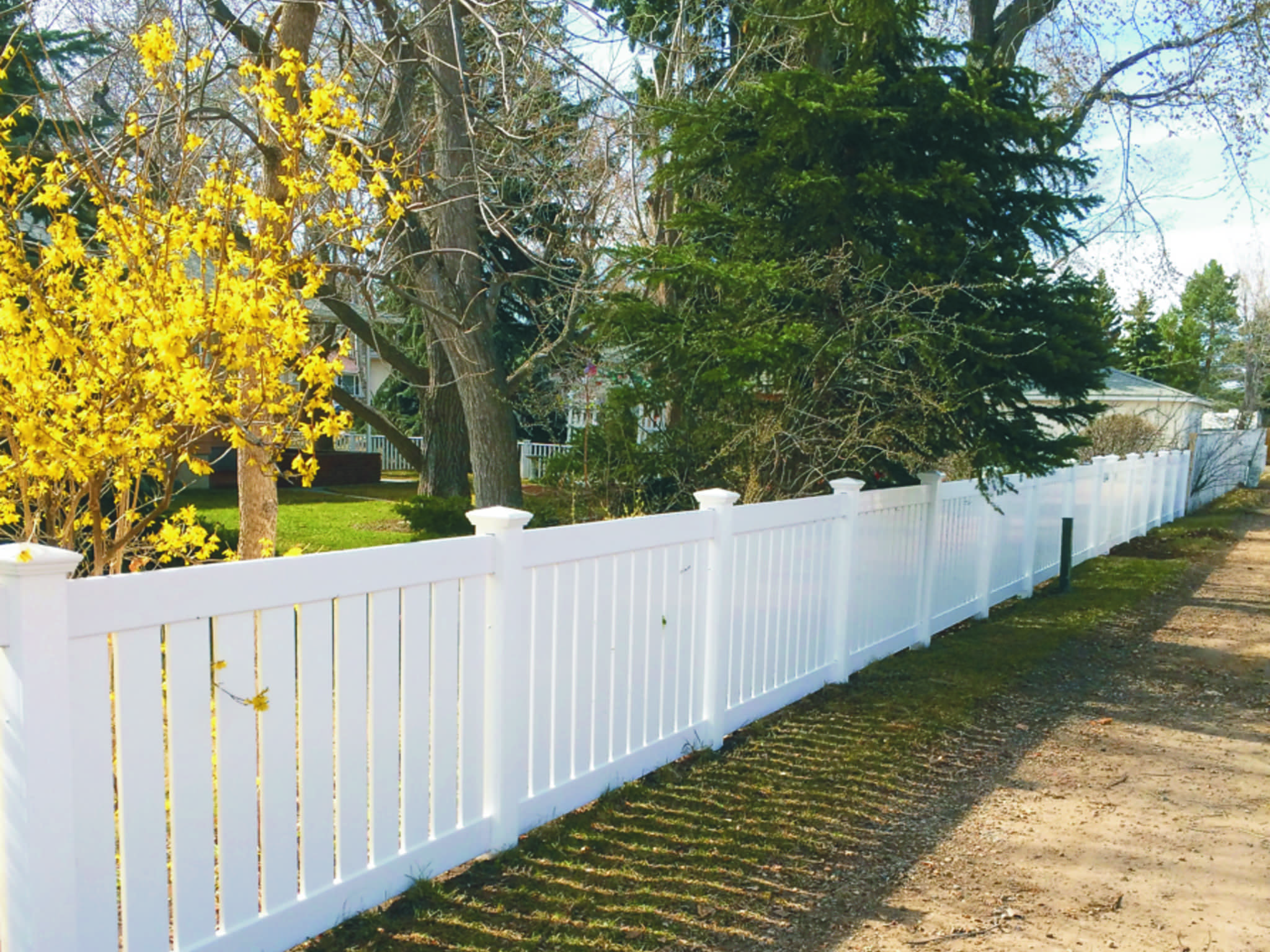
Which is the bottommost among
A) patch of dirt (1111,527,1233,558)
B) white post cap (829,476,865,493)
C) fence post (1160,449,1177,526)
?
patch of dirt (1111,527,1233,558)

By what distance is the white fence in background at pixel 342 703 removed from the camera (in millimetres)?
2535

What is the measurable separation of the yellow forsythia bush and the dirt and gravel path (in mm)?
3049

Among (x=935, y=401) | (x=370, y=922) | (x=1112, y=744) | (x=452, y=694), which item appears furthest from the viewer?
(x=935, y=401)

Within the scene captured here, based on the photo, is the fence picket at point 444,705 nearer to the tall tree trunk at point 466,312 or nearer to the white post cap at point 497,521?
the white post cap at point 497,521

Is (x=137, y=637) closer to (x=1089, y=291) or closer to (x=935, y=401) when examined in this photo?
(x=935, y=401)

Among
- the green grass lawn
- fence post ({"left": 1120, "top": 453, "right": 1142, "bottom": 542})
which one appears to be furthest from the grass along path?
fence post ({"left": 1120, "top": 453, "right": 1142, "bottom": 542})

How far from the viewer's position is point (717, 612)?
5254mm

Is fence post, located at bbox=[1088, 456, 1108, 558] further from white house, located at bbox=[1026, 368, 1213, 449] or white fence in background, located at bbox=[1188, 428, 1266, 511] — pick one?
white house, located at bbox=[1026, 368, 1213, 449]

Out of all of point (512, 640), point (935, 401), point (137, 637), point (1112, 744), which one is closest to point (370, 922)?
point (512, 640)

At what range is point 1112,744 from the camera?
582 cm

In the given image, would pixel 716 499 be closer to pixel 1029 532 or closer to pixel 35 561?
pixel 35 561

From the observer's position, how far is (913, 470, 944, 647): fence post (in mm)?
7617

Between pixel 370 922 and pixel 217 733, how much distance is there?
0.94m

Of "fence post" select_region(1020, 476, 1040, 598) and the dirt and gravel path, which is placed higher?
"fence post" select_region(1020, 476, 1040, 598)
